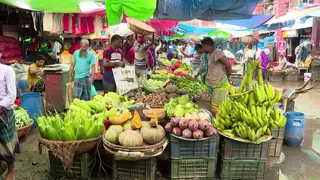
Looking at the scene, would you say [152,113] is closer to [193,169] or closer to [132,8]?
[193,169]

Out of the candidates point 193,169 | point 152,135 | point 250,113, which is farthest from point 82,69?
point 250,113

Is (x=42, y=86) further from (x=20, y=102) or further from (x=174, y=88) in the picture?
(x=174, y=88)

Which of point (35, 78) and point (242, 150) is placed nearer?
point (242, 150)

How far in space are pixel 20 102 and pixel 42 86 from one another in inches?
54.6

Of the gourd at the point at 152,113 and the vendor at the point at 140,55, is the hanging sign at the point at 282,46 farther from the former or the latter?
the gourd at the point at 152,113

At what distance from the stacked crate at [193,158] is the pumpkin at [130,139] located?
46 cm

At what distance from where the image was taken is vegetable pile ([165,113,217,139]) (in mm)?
3840

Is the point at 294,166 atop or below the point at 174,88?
below

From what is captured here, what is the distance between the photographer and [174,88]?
19.9 ft

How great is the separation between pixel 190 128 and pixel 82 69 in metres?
3.83

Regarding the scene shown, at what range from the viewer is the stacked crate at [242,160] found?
404cm

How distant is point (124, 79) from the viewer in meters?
6.55

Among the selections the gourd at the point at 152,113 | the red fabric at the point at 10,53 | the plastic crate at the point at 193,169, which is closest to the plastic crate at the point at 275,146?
the plastic crate at the point at 193,169

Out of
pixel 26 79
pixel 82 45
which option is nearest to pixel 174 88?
pixel 82 45
